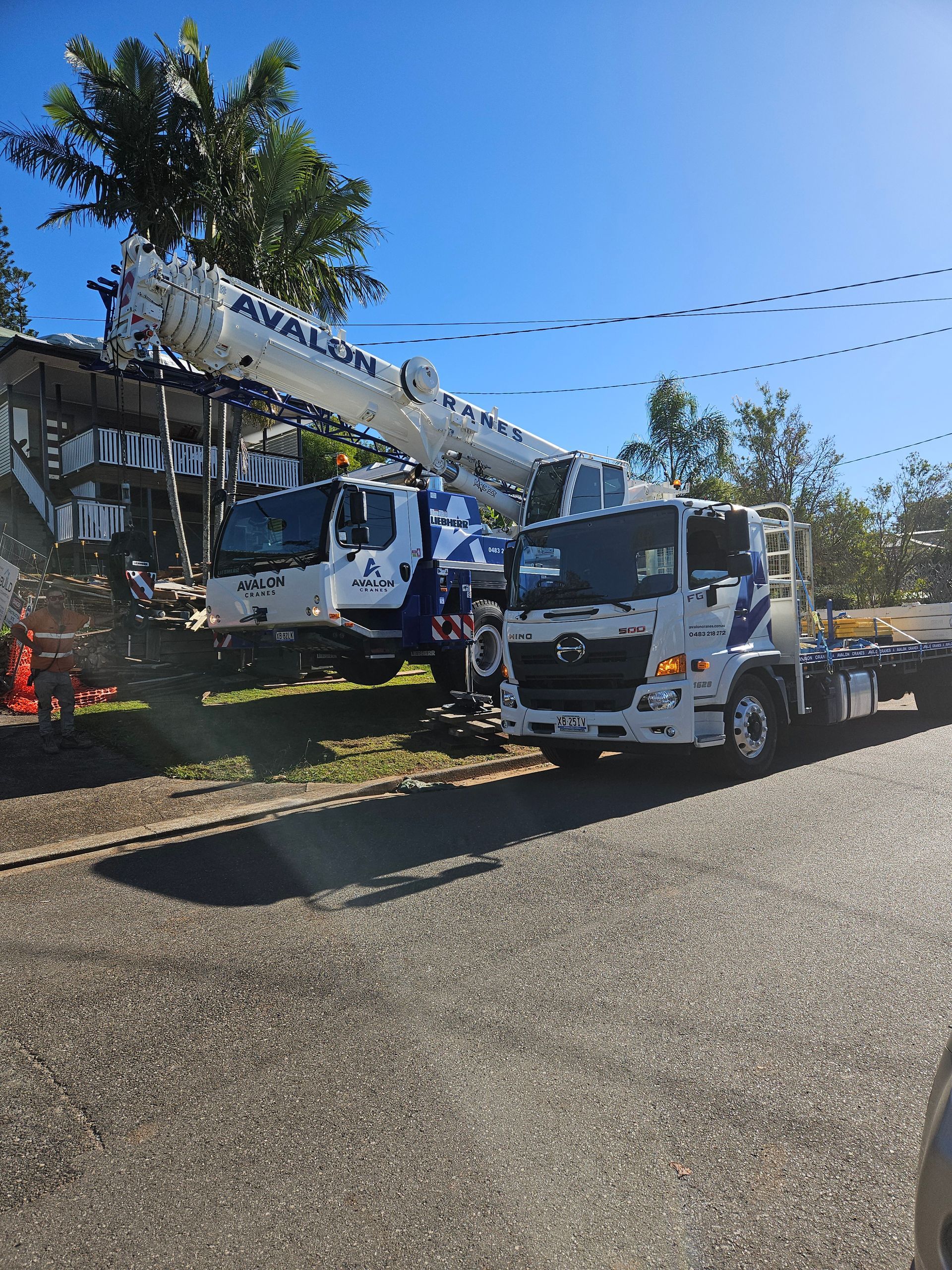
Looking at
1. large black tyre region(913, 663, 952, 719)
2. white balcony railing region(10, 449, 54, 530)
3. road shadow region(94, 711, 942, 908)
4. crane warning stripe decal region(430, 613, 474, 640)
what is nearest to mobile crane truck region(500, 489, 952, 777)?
road shadow region(94, 711, 942, 908)

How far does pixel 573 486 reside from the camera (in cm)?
1106

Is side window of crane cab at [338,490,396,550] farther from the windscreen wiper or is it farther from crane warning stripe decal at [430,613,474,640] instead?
crane warning stripe decal at [430,613,474,640]

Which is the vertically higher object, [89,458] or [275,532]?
[89,458]

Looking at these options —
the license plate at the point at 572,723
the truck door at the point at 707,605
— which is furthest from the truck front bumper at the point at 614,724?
the truck door at the point at 707,605

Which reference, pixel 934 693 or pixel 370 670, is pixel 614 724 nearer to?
pixel 370 670

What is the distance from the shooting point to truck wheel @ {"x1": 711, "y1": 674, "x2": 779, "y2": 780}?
775 centimetres

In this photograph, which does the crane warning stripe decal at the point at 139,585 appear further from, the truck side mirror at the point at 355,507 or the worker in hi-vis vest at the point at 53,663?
the truck side mirror at the point at 355,507

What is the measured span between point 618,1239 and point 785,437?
3131 cm

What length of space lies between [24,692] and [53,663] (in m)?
3.26

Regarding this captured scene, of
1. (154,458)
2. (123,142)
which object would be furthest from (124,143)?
(154,458)

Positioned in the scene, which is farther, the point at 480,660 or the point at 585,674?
the point at 480,660

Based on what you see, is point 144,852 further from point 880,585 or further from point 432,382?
point 880,585

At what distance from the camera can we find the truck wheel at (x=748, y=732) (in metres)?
7.75

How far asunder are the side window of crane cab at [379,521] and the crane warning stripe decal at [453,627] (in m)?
1.22
